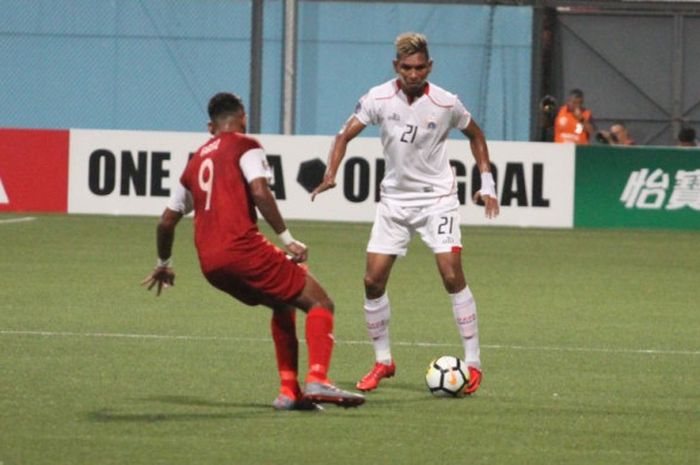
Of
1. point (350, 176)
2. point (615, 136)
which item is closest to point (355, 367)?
point (350, 176)

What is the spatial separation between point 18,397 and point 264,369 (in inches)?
71.3

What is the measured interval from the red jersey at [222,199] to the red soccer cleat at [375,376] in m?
1.48

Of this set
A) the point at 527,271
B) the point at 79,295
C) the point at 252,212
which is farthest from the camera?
the point at 527,271

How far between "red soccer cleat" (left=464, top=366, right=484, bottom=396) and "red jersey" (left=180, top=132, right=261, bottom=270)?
1691 millimetres

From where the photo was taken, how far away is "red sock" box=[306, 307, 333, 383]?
8.88 metres

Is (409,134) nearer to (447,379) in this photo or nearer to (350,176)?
(447,379)

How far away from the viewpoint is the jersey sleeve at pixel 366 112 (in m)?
10.1

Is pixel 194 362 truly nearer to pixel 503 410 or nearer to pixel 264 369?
pixel 264 369

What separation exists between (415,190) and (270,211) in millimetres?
1748

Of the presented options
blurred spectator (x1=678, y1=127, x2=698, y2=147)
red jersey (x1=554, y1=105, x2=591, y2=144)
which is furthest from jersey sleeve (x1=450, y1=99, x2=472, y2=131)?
red jersey (x1=554, y1=105, x2=591, y2=144)

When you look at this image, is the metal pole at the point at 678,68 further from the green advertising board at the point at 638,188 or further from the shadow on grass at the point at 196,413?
the shadow on grass at the point at 196,413

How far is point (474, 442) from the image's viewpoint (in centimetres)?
812

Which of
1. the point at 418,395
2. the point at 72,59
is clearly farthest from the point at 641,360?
the point at 72,59

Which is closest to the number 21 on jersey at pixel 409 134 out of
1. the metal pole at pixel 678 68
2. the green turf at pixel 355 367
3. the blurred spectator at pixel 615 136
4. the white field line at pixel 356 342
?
the green turf at pixel 355 367
